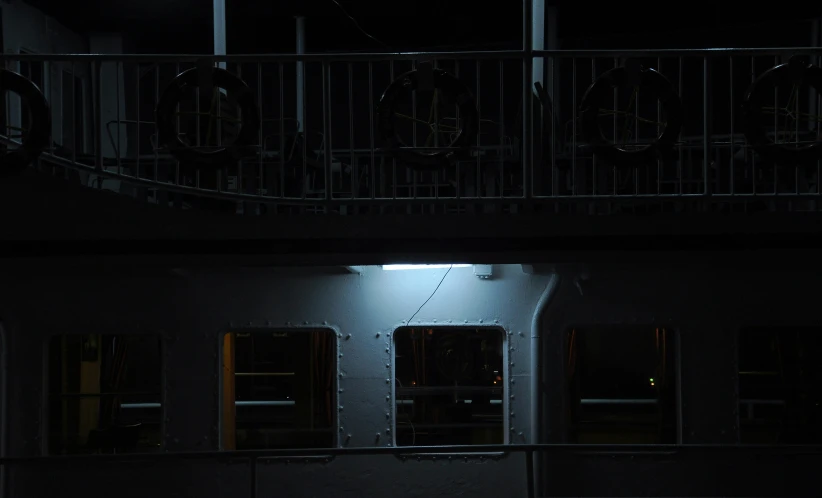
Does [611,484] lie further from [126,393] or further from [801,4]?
[801,4]

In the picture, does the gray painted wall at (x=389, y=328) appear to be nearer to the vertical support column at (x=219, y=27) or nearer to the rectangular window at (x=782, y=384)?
the rectangular window at (x=782, y=384)

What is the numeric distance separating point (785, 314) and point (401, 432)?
3.86m

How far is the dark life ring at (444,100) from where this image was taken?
272 inches

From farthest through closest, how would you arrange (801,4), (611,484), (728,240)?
(801,4) → (611,484) → (728,240)

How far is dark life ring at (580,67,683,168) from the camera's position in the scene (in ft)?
22.8

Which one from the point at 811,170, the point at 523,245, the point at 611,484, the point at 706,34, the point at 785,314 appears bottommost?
the point at 611,484

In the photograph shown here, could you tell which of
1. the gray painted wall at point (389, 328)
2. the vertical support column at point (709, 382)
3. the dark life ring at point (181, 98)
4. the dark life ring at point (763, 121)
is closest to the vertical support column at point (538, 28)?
the gray painted wall at point (389, 328)

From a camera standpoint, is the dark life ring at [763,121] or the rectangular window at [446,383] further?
the rectangular window at [446,383]

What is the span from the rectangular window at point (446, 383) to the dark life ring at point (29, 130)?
3.85 metres

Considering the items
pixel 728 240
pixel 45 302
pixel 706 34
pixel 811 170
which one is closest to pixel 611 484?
pixel 728 240

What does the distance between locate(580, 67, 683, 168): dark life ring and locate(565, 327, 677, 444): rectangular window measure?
7.04ft

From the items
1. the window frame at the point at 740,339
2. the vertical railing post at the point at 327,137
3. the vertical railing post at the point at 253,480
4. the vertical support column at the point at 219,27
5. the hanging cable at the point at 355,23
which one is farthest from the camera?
the hanging cable at the point at 355,23

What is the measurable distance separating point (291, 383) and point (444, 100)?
156 inches

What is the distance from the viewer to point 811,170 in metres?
8.62
